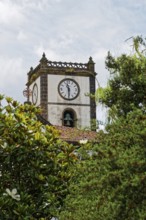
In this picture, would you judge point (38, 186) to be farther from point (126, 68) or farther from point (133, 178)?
point (133, 178)

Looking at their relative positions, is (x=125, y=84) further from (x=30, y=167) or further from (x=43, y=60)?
(x=43, y=60)

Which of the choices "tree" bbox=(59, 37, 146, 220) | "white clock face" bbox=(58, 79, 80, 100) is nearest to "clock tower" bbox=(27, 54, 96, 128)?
"white clock face" bbox=(58, 79, 80, 100)

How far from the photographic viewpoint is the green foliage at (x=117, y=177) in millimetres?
9977

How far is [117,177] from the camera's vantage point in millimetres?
10234

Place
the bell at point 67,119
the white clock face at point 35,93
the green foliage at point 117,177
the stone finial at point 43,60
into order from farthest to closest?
the white clock face at point 35,93
the stone finial at point 43,60
the bell at point 67,119
the green foliage at point 117,177

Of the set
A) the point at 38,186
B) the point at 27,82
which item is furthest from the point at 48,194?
the point at 27,82

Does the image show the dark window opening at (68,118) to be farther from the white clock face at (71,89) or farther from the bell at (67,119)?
the white clock face at (71,89)

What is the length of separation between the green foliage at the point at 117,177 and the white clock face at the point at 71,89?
58532 millimetres

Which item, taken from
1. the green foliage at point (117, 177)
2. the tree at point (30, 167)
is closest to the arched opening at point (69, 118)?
the tree at point (30, 167)

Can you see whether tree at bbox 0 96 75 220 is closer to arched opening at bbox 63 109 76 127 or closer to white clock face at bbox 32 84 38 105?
arched opening at bbox 63 109 76 127

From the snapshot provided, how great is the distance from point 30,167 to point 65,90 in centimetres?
5474

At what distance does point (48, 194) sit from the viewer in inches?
593

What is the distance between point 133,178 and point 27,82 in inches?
2653

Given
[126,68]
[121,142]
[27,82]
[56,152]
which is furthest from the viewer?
[27,82]
